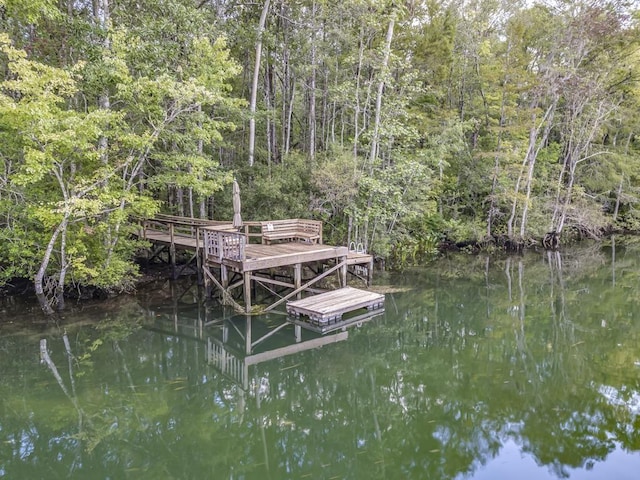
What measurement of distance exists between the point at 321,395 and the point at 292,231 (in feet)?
21.1

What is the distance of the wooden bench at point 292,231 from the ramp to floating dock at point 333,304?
2.01m

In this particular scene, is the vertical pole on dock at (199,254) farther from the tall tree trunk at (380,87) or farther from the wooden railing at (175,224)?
the tall tree trunk at (380,87)

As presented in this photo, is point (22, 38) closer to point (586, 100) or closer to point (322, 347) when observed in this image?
point (322, 347)

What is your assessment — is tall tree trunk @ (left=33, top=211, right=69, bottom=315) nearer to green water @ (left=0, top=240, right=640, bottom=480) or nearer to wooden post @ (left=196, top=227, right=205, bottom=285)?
green water @ (left=0, top=240, right=640, bottom=480)

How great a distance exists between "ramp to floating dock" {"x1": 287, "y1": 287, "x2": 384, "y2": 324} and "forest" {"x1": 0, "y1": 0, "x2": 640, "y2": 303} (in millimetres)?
3786

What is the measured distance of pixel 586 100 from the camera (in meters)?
18.8

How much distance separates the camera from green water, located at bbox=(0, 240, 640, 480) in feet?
15.8

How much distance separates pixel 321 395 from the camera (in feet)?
21.1

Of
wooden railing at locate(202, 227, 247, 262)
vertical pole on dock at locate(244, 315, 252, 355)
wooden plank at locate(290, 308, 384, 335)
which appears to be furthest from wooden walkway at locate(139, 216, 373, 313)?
wooden plank at locate(290, 308, 384, 335)

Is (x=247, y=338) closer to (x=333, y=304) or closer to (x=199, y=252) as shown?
(x=333, y=304)

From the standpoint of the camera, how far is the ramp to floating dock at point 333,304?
928cm

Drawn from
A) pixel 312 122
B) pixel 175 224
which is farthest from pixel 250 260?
pixel 312 122

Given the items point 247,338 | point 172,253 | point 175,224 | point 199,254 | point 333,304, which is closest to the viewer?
point 247,338

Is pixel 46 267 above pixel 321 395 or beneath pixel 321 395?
above
